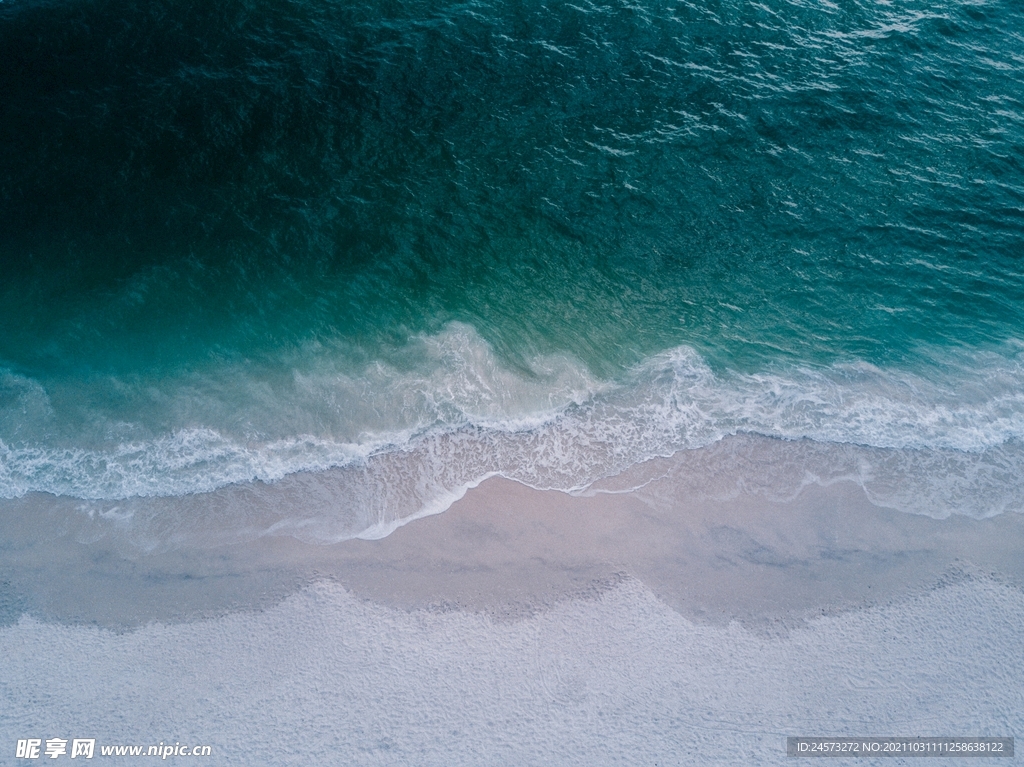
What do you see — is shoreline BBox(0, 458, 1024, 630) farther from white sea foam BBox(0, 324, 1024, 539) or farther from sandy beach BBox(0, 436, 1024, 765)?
white sea foam BBox(0, 324, 1024, 539)

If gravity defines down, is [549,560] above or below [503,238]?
below

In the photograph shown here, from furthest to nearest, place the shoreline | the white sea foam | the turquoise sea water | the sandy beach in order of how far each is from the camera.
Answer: the turquoise sea water
the white sea foam
the shoreline
the sandy beach

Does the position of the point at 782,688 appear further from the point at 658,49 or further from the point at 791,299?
the point at 658,49

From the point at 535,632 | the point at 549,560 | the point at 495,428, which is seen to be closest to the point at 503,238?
the point at 495,428

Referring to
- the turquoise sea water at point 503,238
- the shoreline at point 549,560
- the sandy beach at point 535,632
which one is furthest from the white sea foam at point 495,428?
the sandy beach at point 535,632

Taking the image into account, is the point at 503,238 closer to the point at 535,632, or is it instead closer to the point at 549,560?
the point at 549,560

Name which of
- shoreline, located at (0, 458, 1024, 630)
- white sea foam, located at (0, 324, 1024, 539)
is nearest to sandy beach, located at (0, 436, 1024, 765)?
shoreline, located at (0, 458, 1024, 630)

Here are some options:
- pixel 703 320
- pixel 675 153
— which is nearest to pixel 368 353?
pixel 703 320
